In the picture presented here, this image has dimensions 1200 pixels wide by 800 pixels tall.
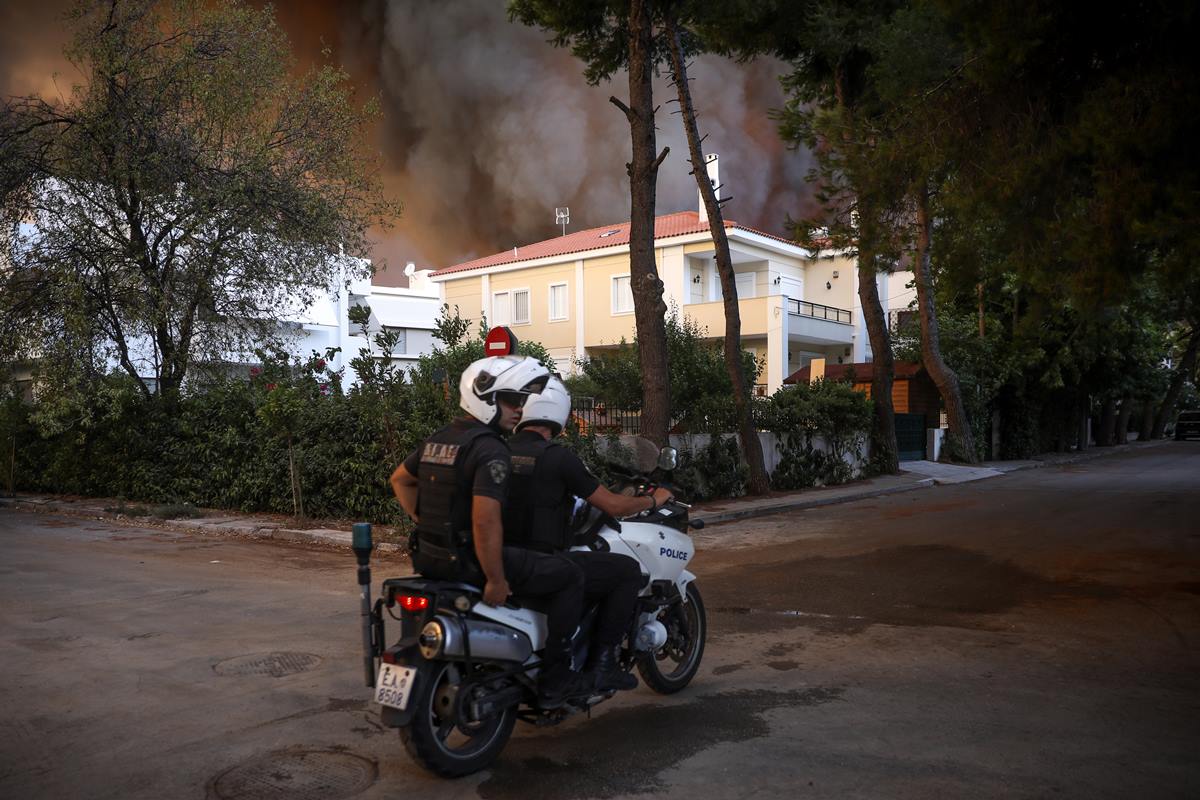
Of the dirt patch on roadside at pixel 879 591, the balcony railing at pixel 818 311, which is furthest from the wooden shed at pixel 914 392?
the dirt patch on roadside at pixel 879 591

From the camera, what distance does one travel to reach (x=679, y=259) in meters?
34.4

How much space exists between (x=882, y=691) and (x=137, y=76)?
16546 mm

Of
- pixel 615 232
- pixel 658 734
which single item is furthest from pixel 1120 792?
pixel 615 232

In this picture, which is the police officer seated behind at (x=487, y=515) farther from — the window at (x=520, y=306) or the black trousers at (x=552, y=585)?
the window at (x=520, y=306)

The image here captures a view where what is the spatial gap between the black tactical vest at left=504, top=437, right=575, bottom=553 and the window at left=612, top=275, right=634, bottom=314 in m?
31.4

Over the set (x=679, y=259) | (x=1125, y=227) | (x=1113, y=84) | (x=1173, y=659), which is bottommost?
(x=1173, y=659)

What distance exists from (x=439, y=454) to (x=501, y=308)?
36244mm

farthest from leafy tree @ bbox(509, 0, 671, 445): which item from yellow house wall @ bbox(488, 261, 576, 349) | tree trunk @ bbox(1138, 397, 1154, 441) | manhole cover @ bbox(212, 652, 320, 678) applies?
tree trunk @ bbox(1138, 397, 1154, 441)

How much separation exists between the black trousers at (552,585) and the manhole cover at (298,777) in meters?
→ 1.04

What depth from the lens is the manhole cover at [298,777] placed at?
4.11 meters

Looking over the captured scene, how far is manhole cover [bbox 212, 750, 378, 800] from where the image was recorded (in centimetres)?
411

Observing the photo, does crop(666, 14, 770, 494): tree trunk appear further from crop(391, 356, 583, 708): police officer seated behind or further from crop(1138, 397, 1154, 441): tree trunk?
crop(1138, 397, 1154, 441): tree trunk

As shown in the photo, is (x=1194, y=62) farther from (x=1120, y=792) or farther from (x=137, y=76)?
(x=137, y=76)

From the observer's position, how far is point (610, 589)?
468 centimetres
